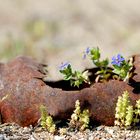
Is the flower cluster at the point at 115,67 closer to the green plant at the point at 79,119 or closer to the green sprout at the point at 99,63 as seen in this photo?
the green sprout at the point at 99,63

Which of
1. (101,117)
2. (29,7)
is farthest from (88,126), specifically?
(29,7)

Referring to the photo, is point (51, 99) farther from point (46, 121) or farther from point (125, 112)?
point (125, 112)

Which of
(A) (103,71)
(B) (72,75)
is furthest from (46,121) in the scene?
(A) (103,71)

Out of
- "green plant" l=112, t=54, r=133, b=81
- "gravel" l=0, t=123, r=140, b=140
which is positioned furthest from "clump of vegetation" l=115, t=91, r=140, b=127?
"green plant" l=112, t=54, r=133, b=81

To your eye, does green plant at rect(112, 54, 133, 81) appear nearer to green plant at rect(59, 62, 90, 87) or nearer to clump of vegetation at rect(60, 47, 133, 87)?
clump of vegetation at rect(60, 47, 133, 87)

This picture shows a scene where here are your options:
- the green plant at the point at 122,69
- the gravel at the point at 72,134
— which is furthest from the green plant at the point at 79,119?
the green plant at the point at 122,69
